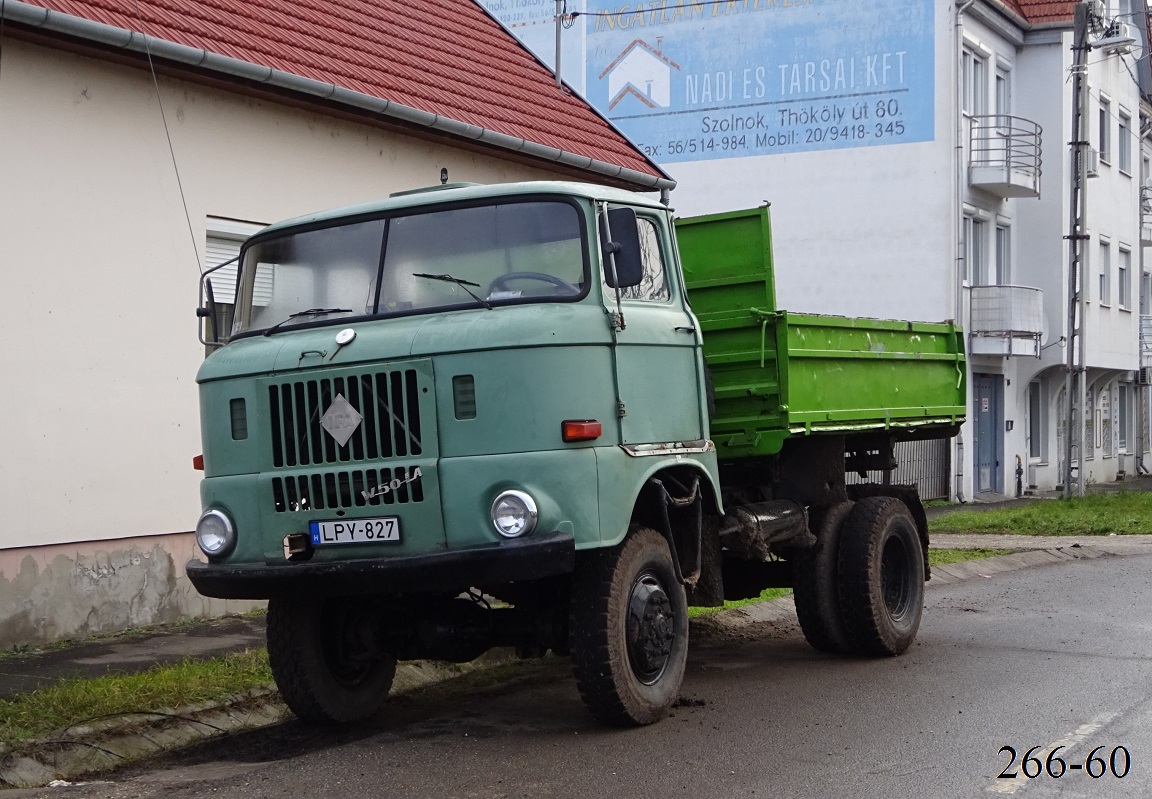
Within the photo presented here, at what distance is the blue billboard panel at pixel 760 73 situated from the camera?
1128 inches

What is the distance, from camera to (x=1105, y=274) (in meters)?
36.2

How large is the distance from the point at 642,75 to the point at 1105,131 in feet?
39.4

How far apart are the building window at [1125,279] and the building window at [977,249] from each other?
8.78 meters

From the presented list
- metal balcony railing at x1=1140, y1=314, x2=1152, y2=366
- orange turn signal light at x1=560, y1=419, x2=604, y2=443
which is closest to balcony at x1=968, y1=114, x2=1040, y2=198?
metal balcony railing at x1=1140, y1=314, x2=1152, y2=366

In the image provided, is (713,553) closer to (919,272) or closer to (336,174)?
(336,174)

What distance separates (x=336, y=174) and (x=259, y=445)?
600cm

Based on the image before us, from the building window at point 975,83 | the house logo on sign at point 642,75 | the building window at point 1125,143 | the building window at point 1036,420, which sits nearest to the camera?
the building window at point 975,83

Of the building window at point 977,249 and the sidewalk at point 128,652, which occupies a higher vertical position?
the building window at point 977,249

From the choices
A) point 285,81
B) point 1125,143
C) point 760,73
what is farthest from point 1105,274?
point 285,81

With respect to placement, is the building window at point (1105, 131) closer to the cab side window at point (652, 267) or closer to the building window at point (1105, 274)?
the building window at point (1105, 274)

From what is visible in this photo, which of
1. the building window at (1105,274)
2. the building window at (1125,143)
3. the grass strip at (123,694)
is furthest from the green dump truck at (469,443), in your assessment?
the building window at (1125,143)

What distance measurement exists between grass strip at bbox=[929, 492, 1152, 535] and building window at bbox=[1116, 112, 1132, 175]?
638 inches

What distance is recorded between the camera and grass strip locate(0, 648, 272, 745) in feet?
23.0

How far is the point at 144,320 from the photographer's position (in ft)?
35.4
